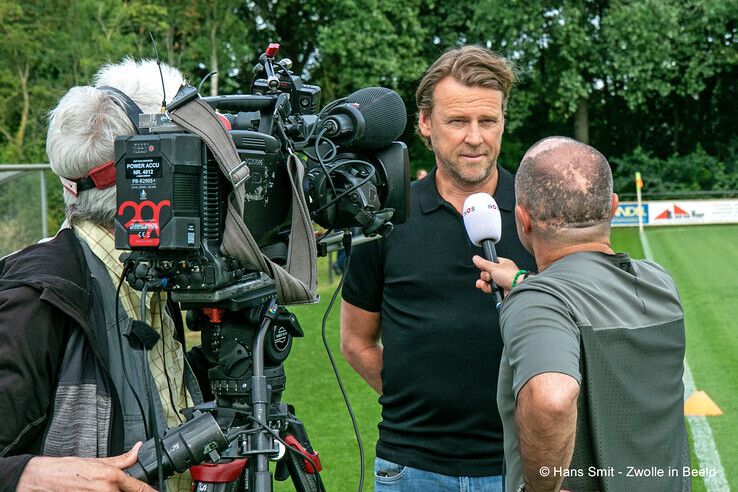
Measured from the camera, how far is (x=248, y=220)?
2.35 m

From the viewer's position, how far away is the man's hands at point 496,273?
272 centimetres

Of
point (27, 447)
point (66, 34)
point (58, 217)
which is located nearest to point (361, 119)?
A: point (27, 447)

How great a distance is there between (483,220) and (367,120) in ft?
1.61

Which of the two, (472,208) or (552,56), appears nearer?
(472,208)

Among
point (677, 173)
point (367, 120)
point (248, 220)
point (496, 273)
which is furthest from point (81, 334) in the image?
point (677, 173)

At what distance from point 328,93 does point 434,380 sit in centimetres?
2979

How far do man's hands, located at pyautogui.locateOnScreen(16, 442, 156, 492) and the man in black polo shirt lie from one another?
1.22 metres

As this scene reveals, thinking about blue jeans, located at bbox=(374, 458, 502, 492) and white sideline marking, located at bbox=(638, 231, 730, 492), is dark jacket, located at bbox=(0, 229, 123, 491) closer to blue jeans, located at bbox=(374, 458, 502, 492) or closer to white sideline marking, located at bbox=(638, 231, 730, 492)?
blue jeans, located at bbox=(374, 458, 502, 492)

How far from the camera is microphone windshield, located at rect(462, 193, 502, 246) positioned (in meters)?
2.91

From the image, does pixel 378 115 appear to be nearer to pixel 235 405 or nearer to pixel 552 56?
pixel 235 405

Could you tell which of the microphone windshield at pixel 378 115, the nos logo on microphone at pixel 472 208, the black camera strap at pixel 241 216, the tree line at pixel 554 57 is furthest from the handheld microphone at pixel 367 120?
the tree line at pixel 554 57

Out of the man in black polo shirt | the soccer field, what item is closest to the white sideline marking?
the soccer field

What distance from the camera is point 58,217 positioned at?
49.6 ft

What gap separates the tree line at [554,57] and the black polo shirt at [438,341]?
2528cm
